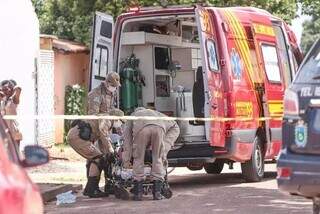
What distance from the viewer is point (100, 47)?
11.5m

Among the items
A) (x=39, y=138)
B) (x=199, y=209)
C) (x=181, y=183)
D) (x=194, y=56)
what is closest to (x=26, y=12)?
(x=39, y=138)

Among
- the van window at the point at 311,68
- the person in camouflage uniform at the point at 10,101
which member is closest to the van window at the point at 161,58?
the person in camouflage uniform at the point at 10,101

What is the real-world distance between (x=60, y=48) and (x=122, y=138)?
35.4 feet

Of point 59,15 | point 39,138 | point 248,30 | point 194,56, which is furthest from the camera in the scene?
point 59,15

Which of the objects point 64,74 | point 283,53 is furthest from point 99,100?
point 64,74

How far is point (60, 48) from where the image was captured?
69.5 ft

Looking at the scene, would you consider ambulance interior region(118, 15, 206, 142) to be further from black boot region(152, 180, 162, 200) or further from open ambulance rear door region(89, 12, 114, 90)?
black boot region(152, 180, 162, 200)

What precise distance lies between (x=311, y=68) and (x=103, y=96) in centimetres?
467

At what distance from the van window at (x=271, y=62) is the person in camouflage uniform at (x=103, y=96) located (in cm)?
272

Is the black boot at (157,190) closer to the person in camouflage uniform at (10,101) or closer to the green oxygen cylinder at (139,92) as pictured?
the person in camouflage uniform at (10,101)

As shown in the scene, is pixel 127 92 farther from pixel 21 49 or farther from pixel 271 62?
pixel 21 49

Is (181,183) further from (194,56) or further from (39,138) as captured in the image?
(39,138)

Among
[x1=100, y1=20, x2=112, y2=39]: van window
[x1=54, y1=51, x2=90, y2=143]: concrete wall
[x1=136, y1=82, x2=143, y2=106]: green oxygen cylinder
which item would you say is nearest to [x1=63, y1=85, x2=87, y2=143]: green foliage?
[x1=54, y1=51, x2=90, y2=143]: concrete wall

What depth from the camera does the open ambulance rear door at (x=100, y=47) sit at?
37.3 feet
